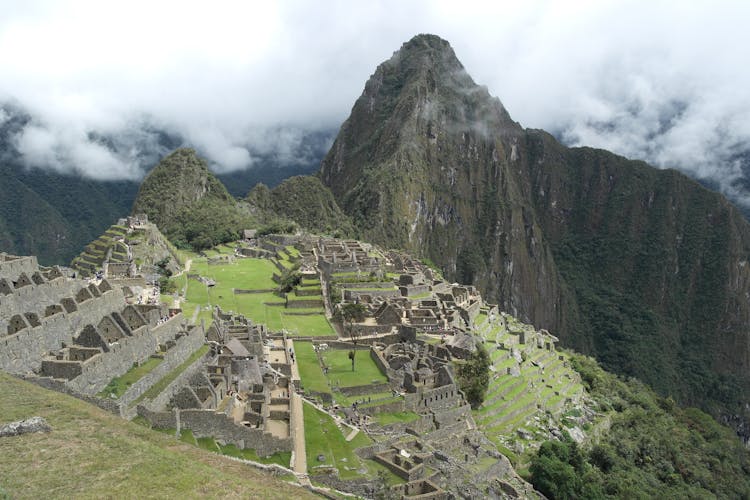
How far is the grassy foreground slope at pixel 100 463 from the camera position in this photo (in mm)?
14172

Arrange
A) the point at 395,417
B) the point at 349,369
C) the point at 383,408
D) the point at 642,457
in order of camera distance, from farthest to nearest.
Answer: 1. the point at 642,457
2. the point at 349,369
3. the point at 383,408
4. the point at 395,417

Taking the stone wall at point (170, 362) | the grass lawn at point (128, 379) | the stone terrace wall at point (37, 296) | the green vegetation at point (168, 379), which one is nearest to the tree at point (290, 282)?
the stone wall at point (170, 362)

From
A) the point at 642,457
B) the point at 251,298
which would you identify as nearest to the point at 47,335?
the point at 251,298

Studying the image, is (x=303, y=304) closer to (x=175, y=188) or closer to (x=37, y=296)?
(x=37, y=296)

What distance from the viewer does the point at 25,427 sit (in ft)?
52.1

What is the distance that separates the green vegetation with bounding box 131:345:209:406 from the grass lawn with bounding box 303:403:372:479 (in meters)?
5.23

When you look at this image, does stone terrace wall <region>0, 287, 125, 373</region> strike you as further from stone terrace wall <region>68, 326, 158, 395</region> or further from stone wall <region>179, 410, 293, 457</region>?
stone wall <region>179, 410, 293, 457</region>

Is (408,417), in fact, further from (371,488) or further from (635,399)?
(635,399)

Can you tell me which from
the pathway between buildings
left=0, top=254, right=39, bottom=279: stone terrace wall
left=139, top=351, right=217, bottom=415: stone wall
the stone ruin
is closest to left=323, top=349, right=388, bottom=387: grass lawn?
the stone ruin

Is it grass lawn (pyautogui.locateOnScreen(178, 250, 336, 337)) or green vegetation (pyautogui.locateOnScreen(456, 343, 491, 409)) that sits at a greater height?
grass lawn (pyautogui.locateOnScreen(178, 250, 336, 337))

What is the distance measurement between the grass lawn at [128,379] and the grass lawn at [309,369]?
304 inches

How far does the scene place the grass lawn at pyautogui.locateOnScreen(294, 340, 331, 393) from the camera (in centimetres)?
2962

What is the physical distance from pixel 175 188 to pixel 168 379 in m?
72.8

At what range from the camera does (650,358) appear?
5399 inches
